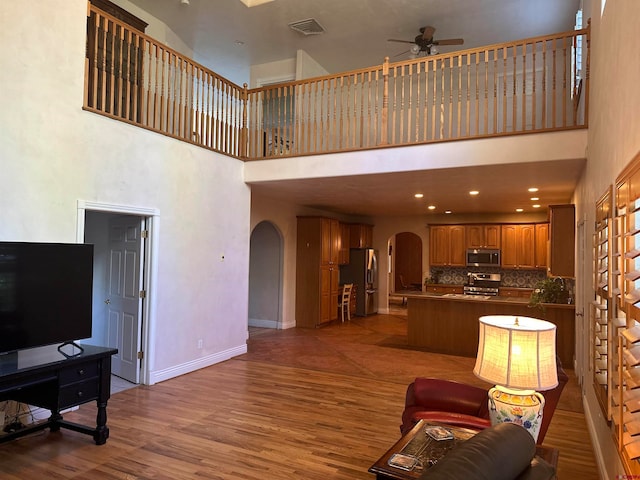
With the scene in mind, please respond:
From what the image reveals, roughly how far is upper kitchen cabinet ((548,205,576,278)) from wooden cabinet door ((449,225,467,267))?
4.80m

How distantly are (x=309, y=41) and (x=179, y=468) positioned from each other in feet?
23.6

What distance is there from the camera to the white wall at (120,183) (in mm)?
3838

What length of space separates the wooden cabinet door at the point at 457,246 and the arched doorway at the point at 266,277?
4.57 metres

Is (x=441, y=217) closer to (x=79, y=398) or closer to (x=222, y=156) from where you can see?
(x=222, y=156)

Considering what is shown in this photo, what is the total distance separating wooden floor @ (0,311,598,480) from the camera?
3.22 metres

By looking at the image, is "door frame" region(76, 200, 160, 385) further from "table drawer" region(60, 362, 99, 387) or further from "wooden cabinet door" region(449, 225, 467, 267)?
"wooden cabinet door" region(449, 225, 467, 267)

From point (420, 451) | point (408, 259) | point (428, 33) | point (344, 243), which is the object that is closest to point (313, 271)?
point (344, 243)

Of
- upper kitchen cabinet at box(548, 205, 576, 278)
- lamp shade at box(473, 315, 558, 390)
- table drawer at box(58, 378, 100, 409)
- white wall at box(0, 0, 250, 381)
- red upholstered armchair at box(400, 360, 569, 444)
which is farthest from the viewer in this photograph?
upper kitchen cabinet at box(548, 205, 576, 278)

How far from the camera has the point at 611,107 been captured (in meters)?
2.80

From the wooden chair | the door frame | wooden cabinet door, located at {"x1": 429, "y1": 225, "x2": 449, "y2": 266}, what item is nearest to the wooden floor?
the door frame

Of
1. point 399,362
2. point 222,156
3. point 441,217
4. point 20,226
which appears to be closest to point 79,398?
point 20,226

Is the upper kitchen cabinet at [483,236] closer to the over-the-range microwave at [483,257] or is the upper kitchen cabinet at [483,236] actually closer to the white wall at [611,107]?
the over-the-range microwave at [483,257]

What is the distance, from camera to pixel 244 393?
4938 mm

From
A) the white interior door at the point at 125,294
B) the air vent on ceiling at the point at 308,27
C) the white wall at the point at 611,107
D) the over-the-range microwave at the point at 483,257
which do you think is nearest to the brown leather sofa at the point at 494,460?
the white wall at the point at 611,107
